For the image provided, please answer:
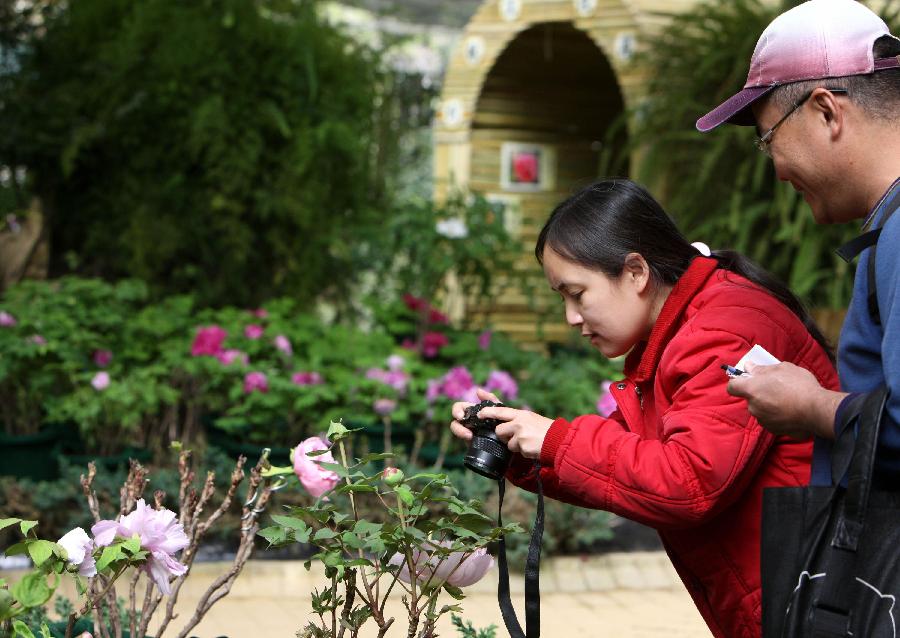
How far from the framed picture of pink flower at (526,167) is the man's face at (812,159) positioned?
5936 millimetres

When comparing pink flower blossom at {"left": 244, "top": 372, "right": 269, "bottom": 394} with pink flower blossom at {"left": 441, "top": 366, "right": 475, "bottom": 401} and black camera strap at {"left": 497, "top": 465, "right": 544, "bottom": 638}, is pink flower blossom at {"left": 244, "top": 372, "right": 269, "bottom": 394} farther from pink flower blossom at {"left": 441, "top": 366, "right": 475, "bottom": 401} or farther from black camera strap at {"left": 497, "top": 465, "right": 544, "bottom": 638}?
black camera strap at {"left": 497, "top": 465, "right": 544, "bottom": 638}

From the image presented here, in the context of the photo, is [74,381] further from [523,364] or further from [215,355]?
[523,364]

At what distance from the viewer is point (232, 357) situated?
4.64 metres

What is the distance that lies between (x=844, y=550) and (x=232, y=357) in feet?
11.5

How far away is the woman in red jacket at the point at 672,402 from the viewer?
5.49 ft

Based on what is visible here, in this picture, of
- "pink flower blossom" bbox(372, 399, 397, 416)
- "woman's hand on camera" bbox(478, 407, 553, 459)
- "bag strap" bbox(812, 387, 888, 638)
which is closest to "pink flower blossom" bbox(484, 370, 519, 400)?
"pink flower blossom" bbox(372, 399, 397, 416)

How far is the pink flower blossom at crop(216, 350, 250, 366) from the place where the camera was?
461 cm

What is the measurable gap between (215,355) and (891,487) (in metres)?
3.57

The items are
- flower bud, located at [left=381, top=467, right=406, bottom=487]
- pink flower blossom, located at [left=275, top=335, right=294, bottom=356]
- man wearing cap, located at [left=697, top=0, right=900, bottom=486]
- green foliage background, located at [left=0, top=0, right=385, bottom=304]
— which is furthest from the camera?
green foliage background, located at [left=0, top=0, right=385, bottom=304]

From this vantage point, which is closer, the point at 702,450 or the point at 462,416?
the point at 702,450

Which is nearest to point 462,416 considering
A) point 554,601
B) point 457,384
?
point 554,601

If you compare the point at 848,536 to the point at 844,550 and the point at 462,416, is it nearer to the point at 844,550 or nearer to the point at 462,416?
the point at 844,550

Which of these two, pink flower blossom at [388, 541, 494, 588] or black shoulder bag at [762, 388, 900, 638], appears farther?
pink flower blossom at [388, 541, 494, 588]

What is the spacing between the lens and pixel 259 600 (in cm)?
375
